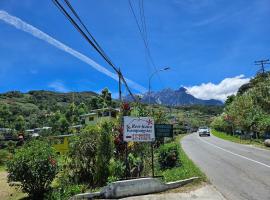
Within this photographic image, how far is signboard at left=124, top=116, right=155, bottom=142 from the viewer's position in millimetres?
15070

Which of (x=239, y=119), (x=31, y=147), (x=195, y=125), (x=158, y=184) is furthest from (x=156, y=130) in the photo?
(x=195, y=125)

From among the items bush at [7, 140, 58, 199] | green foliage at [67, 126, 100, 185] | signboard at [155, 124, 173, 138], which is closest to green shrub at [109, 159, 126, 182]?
green foliage at [67, 126, 100, 185]

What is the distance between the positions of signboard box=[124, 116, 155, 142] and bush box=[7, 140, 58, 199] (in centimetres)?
315

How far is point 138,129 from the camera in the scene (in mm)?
15352

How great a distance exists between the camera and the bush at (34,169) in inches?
560

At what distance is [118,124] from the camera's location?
18.8 metres

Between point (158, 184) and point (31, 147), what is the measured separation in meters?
5.26

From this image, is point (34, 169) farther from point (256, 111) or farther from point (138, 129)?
point (256, 111)

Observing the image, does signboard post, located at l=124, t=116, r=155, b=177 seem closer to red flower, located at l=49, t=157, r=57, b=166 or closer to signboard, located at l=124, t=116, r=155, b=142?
signboard, located at l=124, t=116, r=155, b=142

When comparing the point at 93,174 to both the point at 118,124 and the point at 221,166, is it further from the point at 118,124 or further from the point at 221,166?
the point at 221,166

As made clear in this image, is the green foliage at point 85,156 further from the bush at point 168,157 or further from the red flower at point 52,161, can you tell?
the bush at point 168,157

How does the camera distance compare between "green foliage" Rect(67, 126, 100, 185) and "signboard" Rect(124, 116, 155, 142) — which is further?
"green foliage" Rect(67, 126, 100, 185)

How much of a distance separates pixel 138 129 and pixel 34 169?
4.32 m

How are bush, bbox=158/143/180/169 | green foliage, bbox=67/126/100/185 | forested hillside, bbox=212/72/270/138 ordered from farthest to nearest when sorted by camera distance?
forested hillside, bbox=212/72/270/138
bush, bbox=158/143/180/169
green foliage, bbox=67/126/100/185
